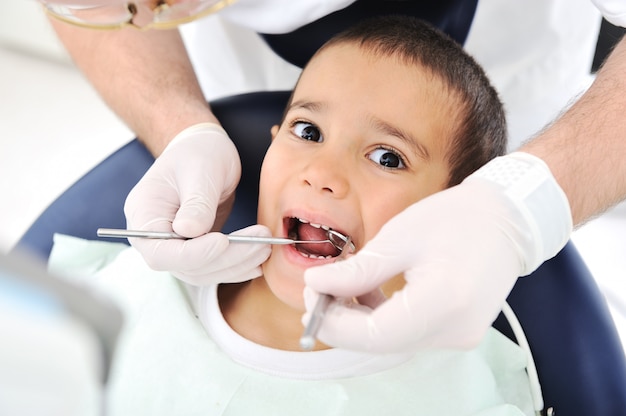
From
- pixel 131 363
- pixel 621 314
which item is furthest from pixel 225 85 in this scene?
pixel 621 314

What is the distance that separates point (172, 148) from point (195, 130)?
77 mm

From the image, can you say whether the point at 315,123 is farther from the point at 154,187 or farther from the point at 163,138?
the point at 163,138

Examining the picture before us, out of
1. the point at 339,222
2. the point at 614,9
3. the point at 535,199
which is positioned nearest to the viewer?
the point at 535,199

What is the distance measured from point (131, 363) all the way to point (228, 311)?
18 cm

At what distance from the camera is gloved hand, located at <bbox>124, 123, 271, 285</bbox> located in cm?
120

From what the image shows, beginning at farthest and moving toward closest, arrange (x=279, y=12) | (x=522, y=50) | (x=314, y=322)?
(x=522, y=50), (x=279, y=12), (x=314, y=322)

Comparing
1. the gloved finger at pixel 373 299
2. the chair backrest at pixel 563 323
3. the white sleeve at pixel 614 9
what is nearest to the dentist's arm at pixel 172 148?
the chair backrest at pixel 563 323

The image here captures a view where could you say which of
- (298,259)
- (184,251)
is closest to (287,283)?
(298,259)

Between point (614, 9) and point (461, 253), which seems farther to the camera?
point (614, 9)

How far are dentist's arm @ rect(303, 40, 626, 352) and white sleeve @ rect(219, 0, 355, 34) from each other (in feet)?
1.63

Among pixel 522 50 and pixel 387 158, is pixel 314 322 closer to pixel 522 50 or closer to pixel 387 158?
pixel 387 158

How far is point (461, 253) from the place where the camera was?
984 mm

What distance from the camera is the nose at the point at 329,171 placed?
1.17 meters

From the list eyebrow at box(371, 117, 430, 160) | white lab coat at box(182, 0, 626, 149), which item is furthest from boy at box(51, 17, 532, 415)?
white lab coat at box(182, 0, 626, 149)
